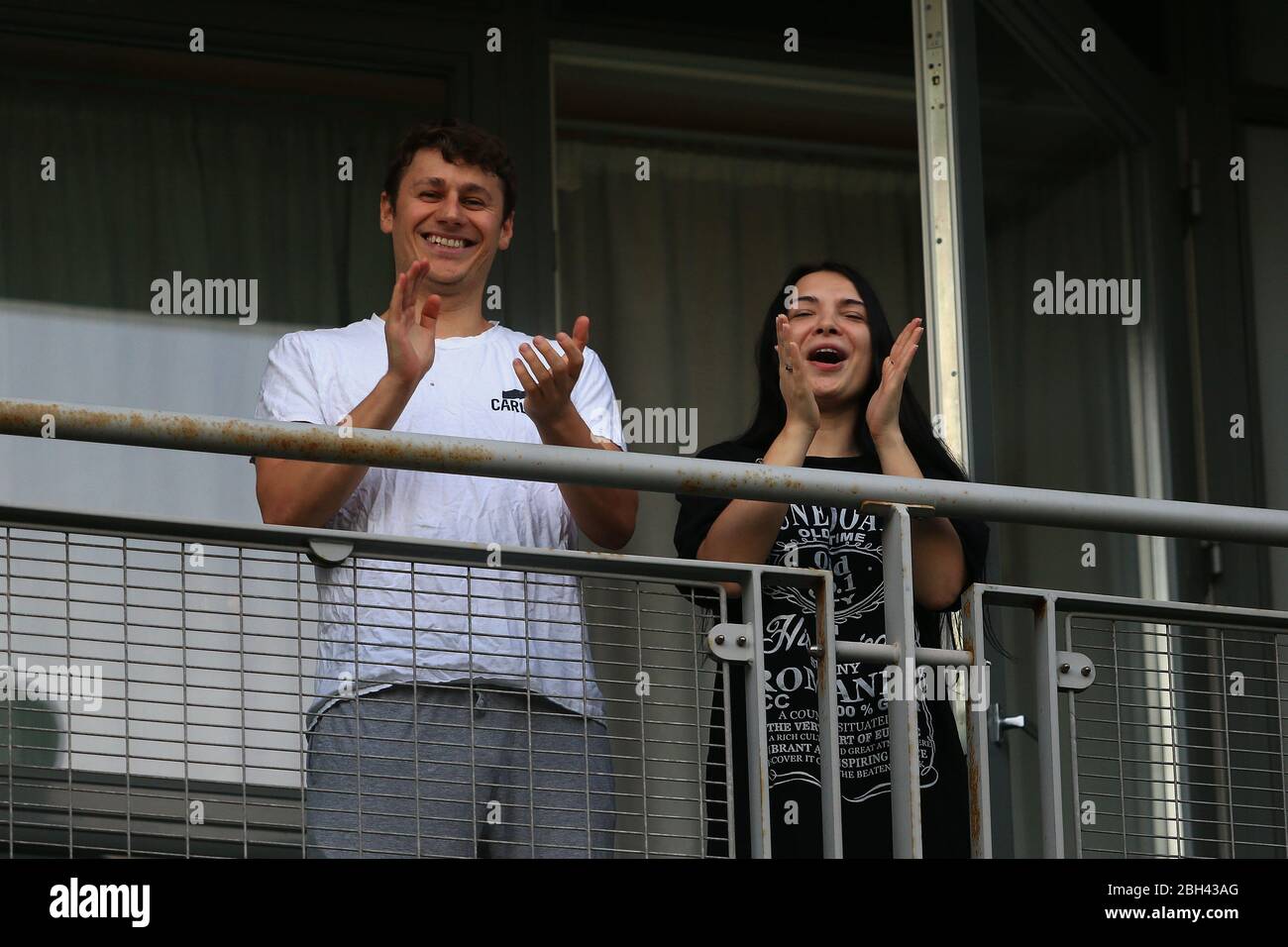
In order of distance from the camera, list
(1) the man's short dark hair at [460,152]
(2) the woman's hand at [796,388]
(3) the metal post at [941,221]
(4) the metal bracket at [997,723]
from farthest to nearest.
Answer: (3) the metal post at [941,221] → (4) the metal bracket at [997,723] → (1) the man's short dark hair at [460,152] → (2) the woman's hand at [796,388]

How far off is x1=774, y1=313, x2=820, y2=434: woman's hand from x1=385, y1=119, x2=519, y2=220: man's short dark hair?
33.9 inches

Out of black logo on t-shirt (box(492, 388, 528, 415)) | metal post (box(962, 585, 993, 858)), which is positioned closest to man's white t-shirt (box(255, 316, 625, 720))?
black logo on t-shirt (box(492, 388, 528, 415))

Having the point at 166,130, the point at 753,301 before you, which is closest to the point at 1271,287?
the point at 753,301

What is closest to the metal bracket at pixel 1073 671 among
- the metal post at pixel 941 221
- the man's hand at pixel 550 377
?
the man's hand at pixel 550 377

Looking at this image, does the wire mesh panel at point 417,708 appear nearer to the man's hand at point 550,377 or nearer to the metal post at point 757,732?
the metal post at point 757,732

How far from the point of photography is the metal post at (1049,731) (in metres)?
3.65

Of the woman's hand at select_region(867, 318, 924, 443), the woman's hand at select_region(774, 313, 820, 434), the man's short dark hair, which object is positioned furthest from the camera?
the man's short dark hair

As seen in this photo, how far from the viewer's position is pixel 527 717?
139 inches

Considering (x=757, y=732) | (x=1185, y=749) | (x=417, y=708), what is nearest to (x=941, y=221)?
(x=1185, y=749)

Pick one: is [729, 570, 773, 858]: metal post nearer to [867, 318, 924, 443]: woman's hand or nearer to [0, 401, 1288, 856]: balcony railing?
[0, 401, 1288, 856]: balcony railing

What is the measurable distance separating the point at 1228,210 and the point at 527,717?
13.7 feet

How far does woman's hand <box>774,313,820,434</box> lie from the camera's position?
151 inches

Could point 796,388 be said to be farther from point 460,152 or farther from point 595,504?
point 460,152

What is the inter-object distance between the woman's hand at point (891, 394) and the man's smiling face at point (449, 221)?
2.89 feet
